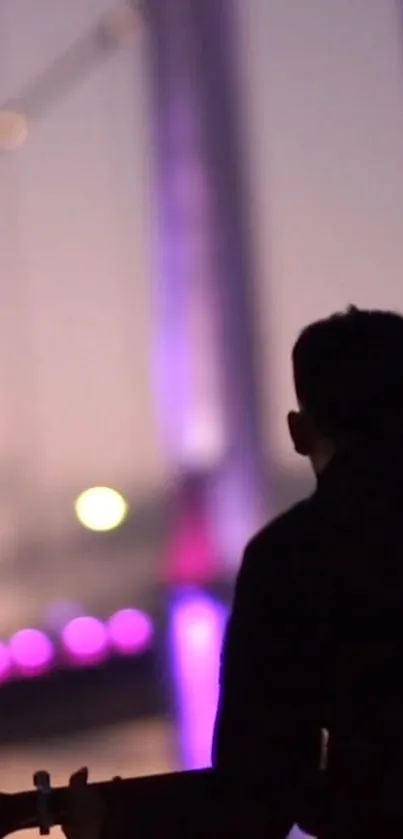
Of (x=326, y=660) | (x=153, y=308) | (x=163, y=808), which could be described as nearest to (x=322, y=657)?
(x=326, y=660)

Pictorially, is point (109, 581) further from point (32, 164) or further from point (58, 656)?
point (32, 164)

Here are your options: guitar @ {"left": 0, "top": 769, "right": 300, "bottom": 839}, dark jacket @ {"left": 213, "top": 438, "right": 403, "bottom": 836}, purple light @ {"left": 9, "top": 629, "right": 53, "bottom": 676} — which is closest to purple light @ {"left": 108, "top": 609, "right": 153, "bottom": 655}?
purple light @ {"left": 9, "top": 629, "right": 53, "bottom": 676}

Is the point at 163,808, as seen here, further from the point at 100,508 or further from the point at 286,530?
the point at 100,508

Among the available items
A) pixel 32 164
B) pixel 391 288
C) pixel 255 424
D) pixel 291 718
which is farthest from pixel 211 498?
pixel 291 718

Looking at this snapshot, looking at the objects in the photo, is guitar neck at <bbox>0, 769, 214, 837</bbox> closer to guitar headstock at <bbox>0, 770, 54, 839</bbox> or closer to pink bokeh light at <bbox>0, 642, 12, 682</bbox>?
guitar headstock at <bbox>0, 770, 54, 839</bbox>

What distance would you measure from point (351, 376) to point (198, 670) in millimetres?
1250

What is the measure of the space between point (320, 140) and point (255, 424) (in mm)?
513

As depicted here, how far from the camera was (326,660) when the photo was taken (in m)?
0.82

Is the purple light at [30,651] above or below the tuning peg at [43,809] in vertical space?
below

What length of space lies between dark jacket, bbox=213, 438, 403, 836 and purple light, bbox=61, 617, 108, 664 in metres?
1.23

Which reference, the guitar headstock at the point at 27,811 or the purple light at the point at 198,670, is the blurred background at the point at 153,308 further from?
the guitar headstock at the point at 27,811

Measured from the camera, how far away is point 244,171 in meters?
2.17

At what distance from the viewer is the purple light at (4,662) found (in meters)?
2.02

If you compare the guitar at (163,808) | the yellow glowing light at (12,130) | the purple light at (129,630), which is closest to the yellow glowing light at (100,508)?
the purple light at (129,630)
